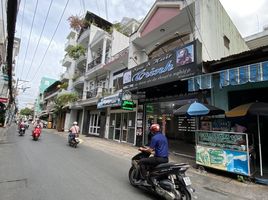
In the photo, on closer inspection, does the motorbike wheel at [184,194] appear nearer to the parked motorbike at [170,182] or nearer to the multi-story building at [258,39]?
the parked motorbike at [170,182]

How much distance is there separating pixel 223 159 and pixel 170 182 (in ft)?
10.6

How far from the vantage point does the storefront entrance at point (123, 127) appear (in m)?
15.1

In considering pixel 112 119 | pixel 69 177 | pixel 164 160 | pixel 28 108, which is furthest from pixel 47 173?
pixel 28 108

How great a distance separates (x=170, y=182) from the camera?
13.9 ft

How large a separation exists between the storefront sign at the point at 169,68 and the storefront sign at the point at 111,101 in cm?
273

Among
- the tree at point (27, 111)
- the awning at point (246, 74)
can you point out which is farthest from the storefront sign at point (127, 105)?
the tree at point (27, 111)

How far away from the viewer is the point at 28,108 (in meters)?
98.9

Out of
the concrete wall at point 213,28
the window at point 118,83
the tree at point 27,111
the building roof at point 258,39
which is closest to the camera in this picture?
the concrete wall at point 213,28

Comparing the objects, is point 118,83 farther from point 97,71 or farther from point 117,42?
point 117,42

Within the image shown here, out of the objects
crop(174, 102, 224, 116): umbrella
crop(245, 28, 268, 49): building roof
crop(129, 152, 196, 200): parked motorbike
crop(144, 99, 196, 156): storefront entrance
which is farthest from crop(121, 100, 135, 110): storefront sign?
crop(245, 28, 268, 49): building roof

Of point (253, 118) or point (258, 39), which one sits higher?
point (258, 39)

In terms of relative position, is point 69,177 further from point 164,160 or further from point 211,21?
point 211,21

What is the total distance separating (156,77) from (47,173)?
6.88 meters

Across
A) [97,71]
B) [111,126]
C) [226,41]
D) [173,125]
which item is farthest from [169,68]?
[97,71]
